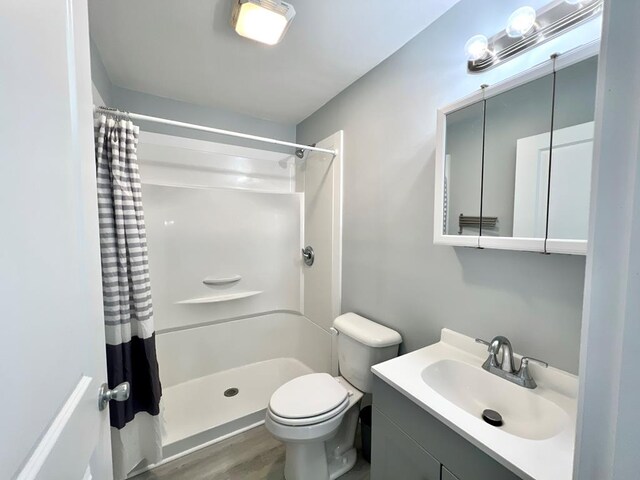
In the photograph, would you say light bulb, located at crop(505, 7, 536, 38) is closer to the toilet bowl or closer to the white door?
the white door

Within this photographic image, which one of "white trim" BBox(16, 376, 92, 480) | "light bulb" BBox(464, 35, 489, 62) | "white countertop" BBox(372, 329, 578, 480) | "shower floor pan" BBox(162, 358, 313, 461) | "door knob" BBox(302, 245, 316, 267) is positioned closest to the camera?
"white trim" BBox(16, 376, 92, 480)

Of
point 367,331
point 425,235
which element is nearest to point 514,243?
point 425,235

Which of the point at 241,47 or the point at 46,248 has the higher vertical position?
the point at 241,47

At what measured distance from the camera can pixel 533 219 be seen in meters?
0.91

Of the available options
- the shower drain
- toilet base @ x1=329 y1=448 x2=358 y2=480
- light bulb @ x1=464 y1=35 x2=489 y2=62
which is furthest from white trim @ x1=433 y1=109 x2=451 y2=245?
the shower drain

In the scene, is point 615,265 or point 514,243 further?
point 514,243

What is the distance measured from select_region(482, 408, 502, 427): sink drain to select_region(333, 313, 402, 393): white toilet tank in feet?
1.69

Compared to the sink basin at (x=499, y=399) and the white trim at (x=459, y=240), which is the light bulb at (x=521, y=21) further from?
the sink basin at (x=499, y=399)

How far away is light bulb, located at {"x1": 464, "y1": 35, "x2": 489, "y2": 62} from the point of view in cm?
102

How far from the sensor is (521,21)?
2.96 feet

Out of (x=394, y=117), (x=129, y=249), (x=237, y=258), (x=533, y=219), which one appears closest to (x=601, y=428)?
(x=533, y=219)

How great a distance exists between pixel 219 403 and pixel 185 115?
2260mm

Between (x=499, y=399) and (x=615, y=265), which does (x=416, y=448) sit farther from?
(x=615, y=265)

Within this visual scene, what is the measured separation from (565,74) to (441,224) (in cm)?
61
